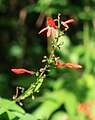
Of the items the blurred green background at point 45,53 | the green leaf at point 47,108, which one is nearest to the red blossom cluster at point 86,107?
the blurred green background at point 45,53

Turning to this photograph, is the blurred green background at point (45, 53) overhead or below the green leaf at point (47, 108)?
overhead

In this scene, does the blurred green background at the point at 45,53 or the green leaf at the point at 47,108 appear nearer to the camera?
the green leaf at the point at 47,108

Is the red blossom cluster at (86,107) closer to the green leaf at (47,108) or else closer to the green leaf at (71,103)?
the green leaf at (71,103)

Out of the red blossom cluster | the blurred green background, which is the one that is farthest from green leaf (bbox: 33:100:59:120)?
the red blossom cluster

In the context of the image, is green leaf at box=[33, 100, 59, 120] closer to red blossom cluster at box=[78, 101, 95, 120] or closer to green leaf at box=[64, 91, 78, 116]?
green leaf at box=[64, 91, 78, 116]

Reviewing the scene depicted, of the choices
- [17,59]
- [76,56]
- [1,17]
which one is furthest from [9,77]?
[76,56]

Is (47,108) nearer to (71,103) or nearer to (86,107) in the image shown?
(71,103)

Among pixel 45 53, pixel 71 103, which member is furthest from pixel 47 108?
pixel 45 53

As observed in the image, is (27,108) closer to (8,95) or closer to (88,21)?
(8,95)
